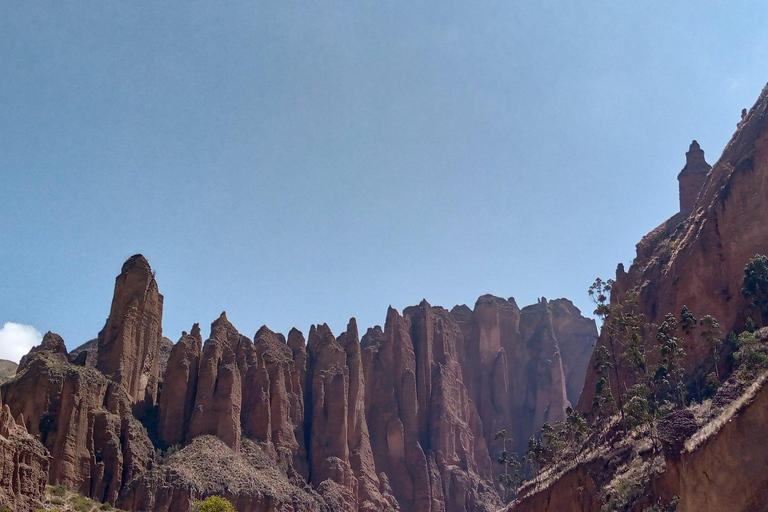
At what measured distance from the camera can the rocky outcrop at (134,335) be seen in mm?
83125

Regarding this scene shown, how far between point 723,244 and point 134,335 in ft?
188

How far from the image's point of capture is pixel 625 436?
2601 inches

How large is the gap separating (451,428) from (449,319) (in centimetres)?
2365

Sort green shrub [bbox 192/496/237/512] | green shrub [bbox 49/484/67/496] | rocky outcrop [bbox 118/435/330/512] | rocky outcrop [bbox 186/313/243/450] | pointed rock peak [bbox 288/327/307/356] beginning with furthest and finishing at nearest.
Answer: pointed rock peak [bbox 288/327/307/356] → rocky outcrop [bbox 186/313/243/450] → rocky outcrop [bbox 118/435/330/512] → green shrub [bbox 49/484/67/496] → green shrub [bbox 192/496/237/512]

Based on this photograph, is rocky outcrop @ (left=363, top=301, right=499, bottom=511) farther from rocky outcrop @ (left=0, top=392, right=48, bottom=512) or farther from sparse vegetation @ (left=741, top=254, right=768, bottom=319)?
rocky outcrop @ (left=0, top=392, right=48, bottom=512)

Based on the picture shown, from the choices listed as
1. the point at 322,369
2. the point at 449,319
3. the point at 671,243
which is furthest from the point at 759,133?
the point at 449,319

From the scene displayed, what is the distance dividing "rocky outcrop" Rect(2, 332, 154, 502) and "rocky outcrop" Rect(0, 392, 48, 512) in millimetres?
19061

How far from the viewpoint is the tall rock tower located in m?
98.2

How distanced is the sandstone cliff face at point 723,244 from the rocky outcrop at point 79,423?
167ft

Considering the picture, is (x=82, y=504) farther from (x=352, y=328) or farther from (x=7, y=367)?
(x=7, y=367)

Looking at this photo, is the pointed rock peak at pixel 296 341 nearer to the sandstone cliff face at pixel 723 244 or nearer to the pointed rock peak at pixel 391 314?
the pointed rock peak at pixel 391 314

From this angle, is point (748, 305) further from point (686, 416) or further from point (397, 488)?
point (397, 488)

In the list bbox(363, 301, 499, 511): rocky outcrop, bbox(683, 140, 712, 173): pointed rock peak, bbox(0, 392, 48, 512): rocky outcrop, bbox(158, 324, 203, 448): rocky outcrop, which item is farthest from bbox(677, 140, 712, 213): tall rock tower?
bbox(0, 392, 48, 512): rocky outcrop

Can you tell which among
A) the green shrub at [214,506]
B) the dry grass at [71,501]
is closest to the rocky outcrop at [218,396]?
the dry grass at [71,501]
